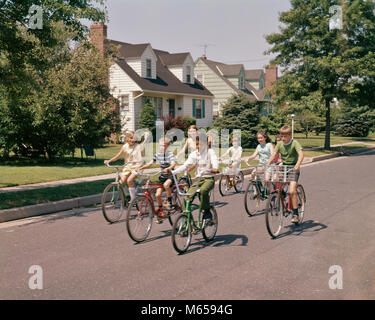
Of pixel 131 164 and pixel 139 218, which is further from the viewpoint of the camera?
pixel 131 164

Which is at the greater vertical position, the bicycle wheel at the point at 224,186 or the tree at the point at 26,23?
the tree at the point at 26,23

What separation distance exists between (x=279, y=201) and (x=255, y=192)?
1.98m

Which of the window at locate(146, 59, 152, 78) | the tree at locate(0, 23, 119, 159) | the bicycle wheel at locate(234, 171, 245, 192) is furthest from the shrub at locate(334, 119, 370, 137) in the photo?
the bicycle wheel at locate(234, 171, 245, 192)

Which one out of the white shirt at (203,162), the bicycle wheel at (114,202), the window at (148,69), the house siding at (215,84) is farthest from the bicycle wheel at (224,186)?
the house siding at (215,84)

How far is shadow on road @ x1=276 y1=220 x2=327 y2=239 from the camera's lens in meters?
7.94

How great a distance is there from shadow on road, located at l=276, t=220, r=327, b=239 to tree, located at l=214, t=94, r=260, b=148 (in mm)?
19749

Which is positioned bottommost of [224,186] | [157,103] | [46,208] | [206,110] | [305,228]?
[305,228]

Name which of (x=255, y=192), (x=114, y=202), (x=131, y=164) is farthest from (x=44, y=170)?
(x=255, y=192)

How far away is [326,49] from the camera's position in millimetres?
27984

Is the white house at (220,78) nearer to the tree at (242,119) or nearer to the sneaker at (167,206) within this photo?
the tree at (242,119)

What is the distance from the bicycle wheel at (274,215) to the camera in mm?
7449

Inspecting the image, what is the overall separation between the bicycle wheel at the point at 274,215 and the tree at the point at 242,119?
20.6 metres

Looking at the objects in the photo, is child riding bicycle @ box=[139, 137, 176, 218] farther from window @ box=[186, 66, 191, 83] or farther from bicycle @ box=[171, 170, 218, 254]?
window @ box=[186, 66, 191, 83]

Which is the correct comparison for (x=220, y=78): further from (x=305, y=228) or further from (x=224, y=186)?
(x=305, y=228)
